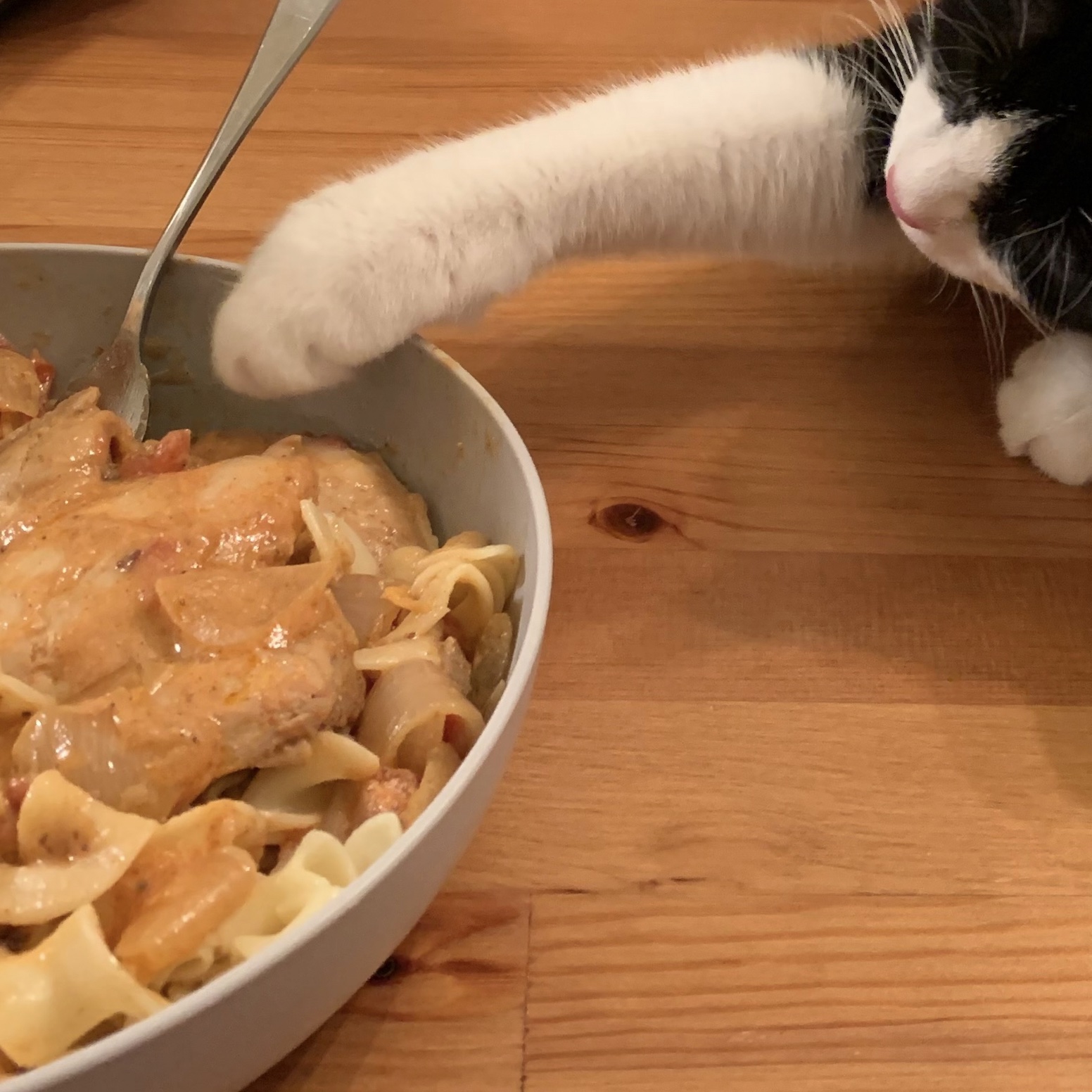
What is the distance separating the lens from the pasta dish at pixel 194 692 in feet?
1.41

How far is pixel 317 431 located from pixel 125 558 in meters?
0.20

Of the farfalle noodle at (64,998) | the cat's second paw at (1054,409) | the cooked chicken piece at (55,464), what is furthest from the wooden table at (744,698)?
the cooked chicken piece at (55,464)

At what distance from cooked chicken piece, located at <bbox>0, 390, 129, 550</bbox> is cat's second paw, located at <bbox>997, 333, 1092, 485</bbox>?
0.62 metres

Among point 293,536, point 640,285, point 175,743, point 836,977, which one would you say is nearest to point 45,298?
point 293,536

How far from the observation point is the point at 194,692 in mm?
486

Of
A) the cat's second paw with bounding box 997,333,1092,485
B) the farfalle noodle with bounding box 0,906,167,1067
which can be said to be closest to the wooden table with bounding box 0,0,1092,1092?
the cat's second paw with bounding box 997,333,1092,485

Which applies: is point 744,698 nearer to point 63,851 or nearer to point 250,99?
point 63,851

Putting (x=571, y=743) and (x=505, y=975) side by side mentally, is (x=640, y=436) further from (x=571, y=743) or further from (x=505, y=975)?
(x=505, y=975)

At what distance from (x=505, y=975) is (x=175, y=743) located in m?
0.20

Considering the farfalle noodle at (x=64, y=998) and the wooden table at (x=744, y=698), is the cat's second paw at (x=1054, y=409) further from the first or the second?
the farfalle noodle at (x=64, y=998)

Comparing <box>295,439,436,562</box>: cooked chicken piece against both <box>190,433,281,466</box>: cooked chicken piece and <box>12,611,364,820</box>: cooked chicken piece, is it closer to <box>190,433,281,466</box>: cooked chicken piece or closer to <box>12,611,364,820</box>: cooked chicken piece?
<box>190,433,281,466</box>: cooked chicken piece

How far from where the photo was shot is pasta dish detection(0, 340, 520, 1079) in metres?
0.43

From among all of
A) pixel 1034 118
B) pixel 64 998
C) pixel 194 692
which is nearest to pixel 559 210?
pixel 1034 118

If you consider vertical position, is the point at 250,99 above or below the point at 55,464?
above
